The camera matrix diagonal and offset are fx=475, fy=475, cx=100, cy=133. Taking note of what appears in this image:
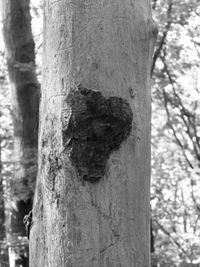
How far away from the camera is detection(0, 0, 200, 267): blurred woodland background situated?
835 cm

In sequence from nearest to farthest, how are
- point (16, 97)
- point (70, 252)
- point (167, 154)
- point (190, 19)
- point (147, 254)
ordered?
point (70, 252) < point (147, 254) < point (16, 97) < point (190, 19) < point (167, 154)

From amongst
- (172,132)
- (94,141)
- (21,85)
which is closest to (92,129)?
(94,141)

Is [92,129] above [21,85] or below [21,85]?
below

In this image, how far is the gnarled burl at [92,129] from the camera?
1436mm

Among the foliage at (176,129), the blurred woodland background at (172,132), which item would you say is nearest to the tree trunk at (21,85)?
the blurred woodland background at (172,132)

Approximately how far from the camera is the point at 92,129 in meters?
1.44

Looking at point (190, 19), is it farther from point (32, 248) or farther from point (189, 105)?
point (32, 248)

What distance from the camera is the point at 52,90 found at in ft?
5.02

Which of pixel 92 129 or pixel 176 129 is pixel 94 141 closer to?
pixel 92 129

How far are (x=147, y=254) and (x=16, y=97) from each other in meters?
5.21

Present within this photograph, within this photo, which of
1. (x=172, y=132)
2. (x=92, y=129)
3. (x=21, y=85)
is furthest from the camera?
(x=172, y=132)

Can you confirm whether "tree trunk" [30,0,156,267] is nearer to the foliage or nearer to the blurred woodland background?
the blurred woodland background

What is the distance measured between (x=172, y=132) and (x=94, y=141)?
11.0 m

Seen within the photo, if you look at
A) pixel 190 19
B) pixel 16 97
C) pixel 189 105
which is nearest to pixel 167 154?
pixel 189 105
